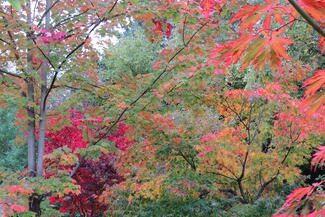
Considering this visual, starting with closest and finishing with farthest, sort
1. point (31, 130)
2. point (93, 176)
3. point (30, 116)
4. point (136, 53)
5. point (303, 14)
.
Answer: point (303, 14)
point (30, 116)
point (31, 130)
point (93, 176)
point (136, 53)

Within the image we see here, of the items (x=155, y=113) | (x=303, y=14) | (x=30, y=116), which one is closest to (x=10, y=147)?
(x=30, y=116)

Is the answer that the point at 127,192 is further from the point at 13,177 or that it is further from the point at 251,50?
the point at 251,50

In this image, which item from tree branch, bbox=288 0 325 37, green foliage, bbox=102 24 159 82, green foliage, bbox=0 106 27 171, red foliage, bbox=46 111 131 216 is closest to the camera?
Result: tree branch, bbox=288 0 325 37

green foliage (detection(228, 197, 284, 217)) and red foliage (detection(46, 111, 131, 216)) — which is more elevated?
red foliage (detection(46, 111, 131, 216))

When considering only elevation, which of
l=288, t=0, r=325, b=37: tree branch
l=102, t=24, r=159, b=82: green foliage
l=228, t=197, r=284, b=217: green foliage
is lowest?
l=228, t=197, r=284, b=217: green foliage

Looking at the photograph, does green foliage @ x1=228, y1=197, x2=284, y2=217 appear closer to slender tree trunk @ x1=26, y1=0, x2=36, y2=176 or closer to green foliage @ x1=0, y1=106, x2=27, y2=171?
slender tree trunk @ x1=26, y1=0, x2=36, y2=176

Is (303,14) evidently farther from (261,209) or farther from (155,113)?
(261,209)

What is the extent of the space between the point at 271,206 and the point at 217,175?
3.42 feet

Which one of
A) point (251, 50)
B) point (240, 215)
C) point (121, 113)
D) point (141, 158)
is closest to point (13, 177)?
point (121, 113)

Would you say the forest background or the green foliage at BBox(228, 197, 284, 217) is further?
the green foliage at BBox(228, 197, 284, 217)

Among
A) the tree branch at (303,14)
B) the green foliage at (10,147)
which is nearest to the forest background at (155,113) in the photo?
the tree branch at (303,14)

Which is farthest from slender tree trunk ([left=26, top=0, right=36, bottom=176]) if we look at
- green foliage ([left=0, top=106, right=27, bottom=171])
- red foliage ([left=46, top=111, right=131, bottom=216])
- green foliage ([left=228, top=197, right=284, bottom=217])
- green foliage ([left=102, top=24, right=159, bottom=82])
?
green foliage ([left=102, top=24, right=159, bottom=82])

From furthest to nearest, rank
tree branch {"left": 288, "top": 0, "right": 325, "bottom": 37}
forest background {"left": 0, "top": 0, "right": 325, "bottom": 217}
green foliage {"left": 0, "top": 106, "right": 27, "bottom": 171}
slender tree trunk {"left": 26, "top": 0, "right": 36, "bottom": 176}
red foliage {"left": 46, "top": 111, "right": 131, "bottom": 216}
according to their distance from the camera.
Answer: green foliage {"left": 0, "top": 106, "right": 27, "bottom": 171}
red foliage {"left": 46, "top": 111, "right": 131, "bottom": 216}
slender tree trunk {"left": 26, "top": 0, "right": 36, "bottom": 176}
forest background {"left": 0, "top": 0, "right": 325, "bottom": 217}
tree branch {"left": 288, "top": 0, "right": 325, "bottom": 37}

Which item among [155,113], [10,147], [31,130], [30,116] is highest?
[10,147]
